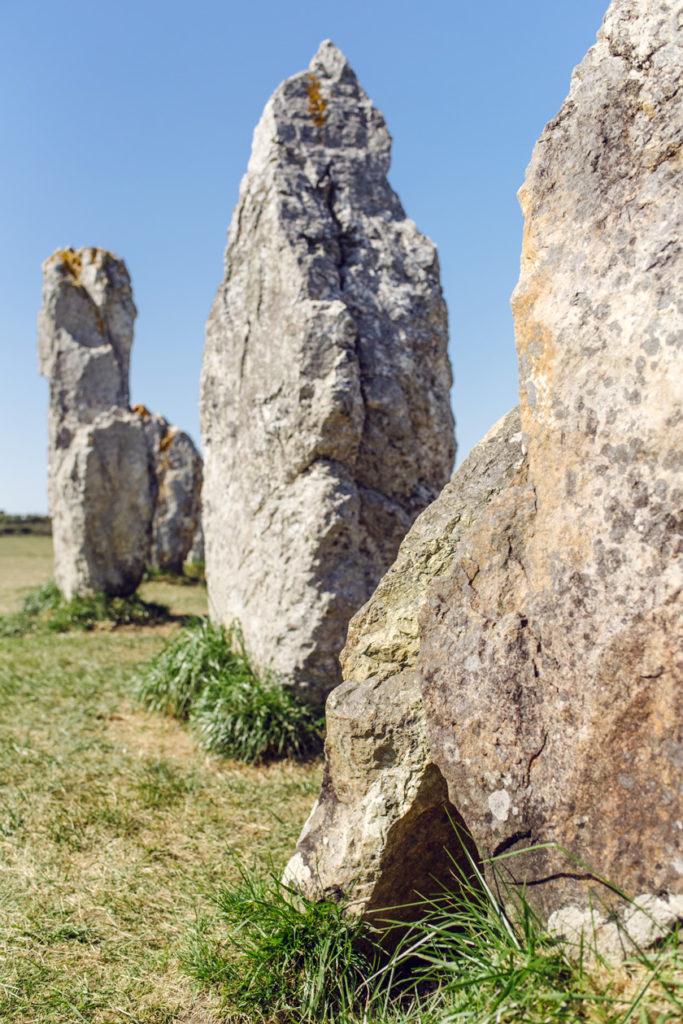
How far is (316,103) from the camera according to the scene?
563cm

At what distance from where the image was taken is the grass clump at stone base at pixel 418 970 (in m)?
1.71

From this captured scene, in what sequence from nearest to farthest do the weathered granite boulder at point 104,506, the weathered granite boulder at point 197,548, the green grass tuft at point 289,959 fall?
the green grass tuft at point 289,959 → the weathered granite boulder at point 104,506 → the weathered granite boulder at point 197,548

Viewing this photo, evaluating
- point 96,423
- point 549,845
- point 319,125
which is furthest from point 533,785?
point 96,423

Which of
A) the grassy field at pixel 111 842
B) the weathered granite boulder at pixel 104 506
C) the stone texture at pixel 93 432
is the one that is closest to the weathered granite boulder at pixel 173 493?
the stone texture at pixel 93 432

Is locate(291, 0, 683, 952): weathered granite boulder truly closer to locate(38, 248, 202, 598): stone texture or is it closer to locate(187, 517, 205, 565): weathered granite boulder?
locate(38, 248, 202, 598): stone texture

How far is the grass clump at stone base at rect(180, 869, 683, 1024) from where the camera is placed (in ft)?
5.60

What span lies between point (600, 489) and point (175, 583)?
13145mm

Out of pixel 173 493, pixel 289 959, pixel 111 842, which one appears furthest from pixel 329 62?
pixel 173 493

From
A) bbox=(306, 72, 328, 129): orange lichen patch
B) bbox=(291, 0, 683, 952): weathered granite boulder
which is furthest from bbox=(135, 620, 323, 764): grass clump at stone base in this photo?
bbox=(306, 72, 328, 129): orange lichen patch

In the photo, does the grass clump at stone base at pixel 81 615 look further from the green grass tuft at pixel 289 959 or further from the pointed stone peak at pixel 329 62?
the green grass tuft at pixel 289 959

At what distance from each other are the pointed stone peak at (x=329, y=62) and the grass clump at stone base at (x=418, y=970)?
5609 millimetres

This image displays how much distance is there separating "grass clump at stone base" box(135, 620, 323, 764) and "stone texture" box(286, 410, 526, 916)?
79.5 inches

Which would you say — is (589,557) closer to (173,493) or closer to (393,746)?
(393,746)

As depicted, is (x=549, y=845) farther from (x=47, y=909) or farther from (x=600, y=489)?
(x=47, y=909)
